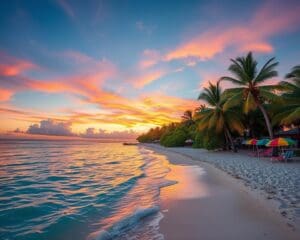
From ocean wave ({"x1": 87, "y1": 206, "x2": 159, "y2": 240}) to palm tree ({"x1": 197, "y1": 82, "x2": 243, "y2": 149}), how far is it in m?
21.8

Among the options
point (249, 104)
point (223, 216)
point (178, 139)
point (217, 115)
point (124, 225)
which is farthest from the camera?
point (178, 139)

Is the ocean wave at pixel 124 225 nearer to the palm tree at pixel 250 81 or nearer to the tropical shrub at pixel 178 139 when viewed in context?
the palm tree at pixel 250 81

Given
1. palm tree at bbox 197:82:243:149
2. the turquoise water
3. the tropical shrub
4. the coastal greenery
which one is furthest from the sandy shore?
the tropical shrub

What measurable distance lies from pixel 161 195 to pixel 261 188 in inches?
138

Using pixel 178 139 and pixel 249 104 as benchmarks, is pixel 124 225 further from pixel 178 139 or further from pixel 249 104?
pixel 178 139

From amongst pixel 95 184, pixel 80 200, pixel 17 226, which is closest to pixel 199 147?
pixel 95 184

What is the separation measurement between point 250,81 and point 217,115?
6.98 meters

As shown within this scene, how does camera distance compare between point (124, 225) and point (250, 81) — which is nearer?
point (124, 225)

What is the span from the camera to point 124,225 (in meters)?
5.48

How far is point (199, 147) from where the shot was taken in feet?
139

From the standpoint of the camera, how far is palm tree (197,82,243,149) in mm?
27109

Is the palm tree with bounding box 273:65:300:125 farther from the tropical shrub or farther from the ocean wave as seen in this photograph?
the tropical shrub

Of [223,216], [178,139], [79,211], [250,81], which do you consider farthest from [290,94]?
[178,139]

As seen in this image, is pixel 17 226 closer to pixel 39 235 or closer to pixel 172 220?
pixel 39 235
